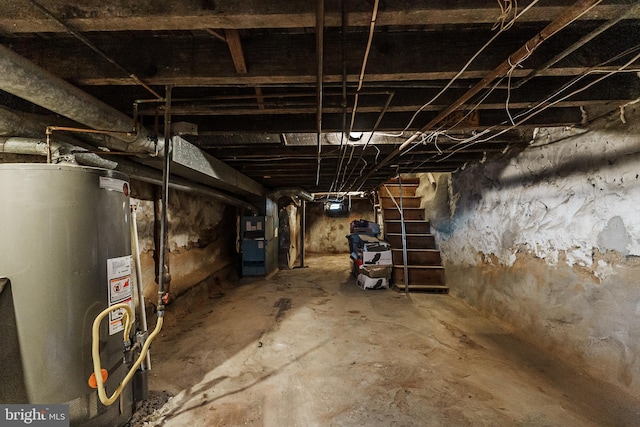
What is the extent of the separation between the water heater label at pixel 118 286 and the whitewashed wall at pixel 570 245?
2.88m

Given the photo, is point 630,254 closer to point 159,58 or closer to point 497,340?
point 497,340

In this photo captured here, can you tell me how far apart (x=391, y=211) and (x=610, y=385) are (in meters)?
3.59

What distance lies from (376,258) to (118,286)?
11.6ft

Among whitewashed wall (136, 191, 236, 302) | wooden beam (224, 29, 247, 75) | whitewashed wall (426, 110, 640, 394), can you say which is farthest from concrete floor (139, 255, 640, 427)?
wooden beam (224, 29, 247, 75)

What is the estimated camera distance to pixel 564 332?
6.71 feet

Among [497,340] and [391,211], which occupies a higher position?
[391,211]

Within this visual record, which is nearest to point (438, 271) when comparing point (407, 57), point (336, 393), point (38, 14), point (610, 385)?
point (610, 385)

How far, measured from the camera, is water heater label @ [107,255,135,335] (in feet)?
4.10

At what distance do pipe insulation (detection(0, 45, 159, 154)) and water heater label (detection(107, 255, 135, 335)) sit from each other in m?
0.73

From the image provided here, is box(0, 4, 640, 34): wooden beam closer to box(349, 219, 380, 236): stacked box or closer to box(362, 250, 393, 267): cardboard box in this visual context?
box(362, 250, 393, 267): cardboard box

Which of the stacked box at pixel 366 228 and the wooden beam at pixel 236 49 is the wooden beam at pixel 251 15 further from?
the stacked box at pixel 366 228

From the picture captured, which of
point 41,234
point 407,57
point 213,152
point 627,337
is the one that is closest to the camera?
point 41,234

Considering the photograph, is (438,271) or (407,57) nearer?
(407,57)

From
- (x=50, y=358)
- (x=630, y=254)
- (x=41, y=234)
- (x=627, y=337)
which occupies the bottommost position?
(x=627, y=337)
